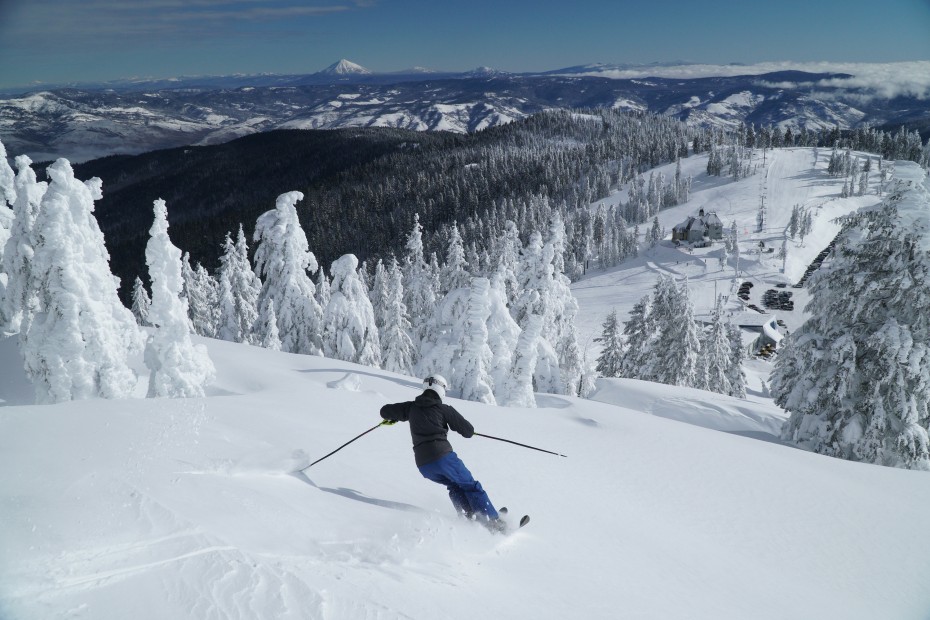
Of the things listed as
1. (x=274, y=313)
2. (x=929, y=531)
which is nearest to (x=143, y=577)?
(x=929, y=531)

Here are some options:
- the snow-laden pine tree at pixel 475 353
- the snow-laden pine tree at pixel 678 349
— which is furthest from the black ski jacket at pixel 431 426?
the snow-laden pine tree at pixel 678 349

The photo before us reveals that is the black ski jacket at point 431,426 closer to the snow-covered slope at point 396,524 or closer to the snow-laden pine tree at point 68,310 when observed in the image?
the snow-covered slope at point 396,524

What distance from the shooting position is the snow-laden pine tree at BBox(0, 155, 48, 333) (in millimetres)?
13594

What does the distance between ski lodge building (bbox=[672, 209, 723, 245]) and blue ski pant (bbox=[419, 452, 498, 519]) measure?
129 metres

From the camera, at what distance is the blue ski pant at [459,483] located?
589cm

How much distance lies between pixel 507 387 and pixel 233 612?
16657 mm

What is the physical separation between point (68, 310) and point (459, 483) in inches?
469

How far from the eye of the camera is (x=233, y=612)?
139 inches

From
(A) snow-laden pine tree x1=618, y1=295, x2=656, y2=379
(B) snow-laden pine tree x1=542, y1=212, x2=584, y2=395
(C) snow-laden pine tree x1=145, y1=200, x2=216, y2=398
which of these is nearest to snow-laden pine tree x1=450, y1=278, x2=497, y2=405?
(C) snow-laden pine tree x1=145, y1=200, x2=216, y2=398

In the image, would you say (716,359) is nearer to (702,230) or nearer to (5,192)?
(5,192)

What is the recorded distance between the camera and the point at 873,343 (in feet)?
45.8

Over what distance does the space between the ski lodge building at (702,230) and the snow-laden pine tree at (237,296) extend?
361ft

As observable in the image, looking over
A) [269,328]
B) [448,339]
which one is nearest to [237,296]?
[269,328]

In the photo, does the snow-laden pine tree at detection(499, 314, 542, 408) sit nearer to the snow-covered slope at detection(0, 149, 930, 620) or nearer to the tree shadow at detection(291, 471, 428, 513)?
the snow-covered slope at detection(0, 149, 930, 620)
